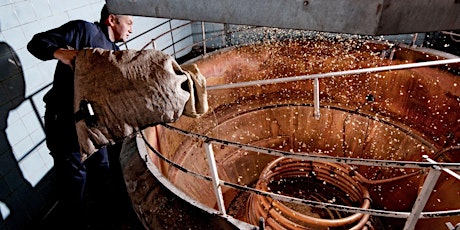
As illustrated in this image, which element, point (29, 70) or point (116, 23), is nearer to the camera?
point (116, 23)

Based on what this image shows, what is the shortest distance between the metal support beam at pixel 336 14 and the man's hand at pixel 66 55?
987 millimetres

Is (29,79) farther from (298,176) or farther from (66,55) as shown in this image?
(298,176)

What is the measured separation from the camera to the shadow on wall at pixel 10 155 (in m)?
3.33

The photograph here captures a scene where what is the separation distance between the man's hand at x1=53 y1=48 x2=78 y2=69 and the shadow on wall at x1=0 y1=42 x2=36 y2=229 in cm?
157

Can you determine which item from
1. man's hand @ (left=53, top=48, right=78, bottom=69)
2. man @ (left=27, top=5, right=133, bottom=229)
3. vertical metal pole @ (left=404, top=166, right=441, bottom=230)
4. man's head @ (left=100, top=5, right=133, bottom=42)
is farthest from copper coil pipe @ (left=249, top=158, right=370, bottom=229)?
man's hand @ (left=53, top=48, right=78, bottom=69)

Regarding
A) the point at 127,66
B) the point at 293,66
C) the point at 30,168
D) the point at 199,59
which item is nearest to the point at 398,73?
the point at 293,66

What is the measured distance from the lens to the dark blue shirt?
2789mm

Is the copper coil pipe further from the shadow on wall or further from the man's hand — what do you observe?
the man's hand

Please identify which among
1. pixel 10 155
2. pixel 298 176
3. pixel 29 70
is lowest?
pixel 298 176

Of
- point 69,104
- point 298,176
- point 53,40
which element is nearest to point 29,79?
point 69,104

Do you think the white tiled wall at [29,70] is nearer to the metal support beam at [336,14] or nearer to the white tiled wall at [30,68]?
the white tiled wall at [30,68]

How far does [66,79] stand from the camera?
2.88 meters

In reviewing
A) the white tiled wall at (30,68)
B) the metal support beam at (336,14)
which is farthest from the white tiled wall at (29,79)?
the metal support beam at (336,14)

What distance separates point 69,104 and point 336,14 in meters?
2.74
